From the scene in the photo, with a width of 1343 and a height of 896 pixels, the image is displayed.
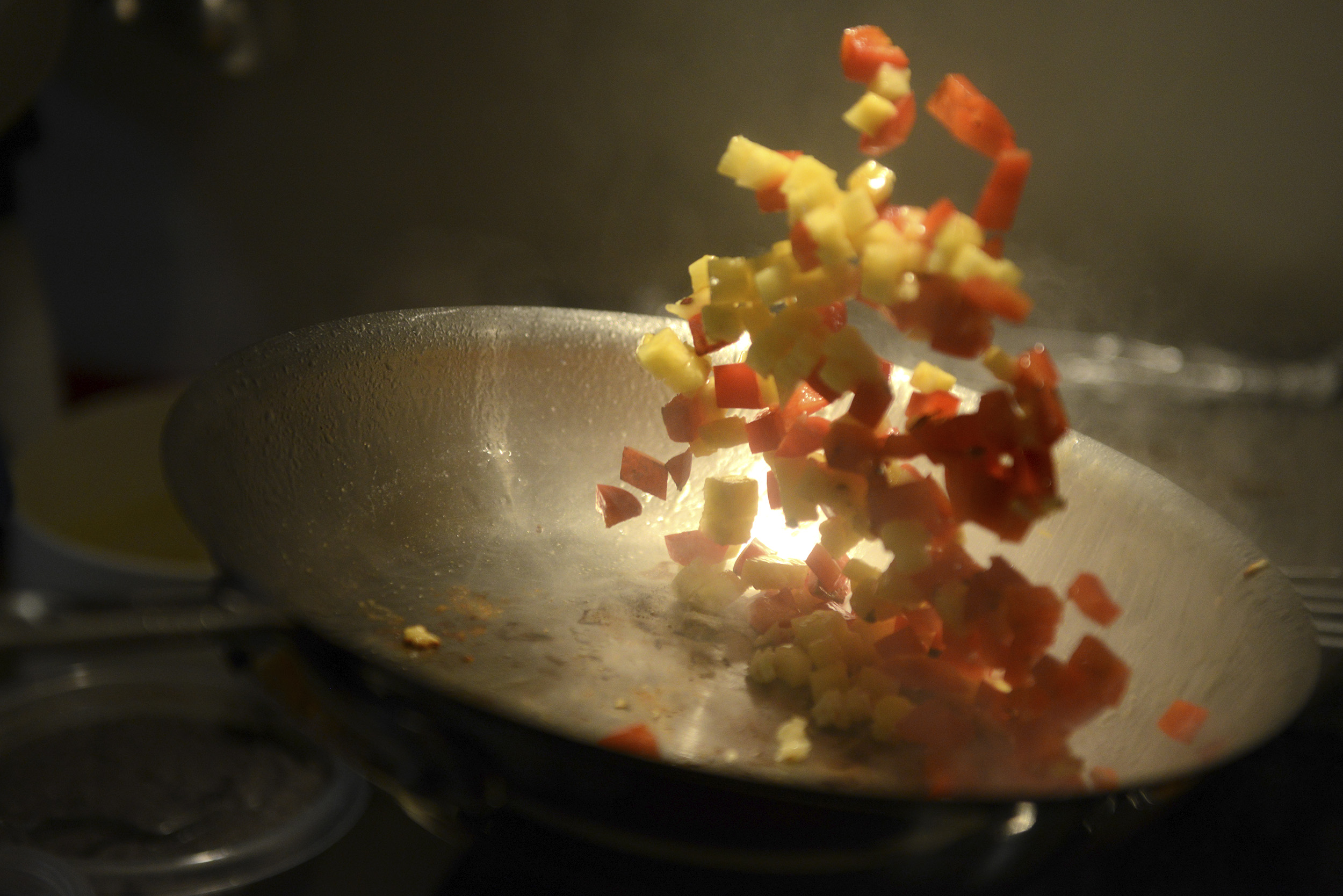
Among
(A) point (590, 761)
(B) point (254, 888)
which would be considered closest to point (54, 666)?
(B) point (254, 888)

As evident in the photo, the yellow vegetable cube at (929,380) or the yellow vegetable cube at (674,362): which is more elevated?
the yellow vegetable cube at (929,380)

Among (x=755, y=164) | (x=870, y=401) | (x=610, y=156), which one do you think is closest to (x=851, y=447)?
(x=870, y=401)

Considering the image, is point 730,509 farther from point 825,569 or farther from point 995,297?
point 995,297

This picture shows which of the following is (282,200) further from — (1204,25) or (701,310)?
(1204,25)

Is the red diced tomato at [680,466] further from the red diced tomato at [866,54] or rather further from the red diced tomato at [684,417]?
the red diced tomato at [866,54]

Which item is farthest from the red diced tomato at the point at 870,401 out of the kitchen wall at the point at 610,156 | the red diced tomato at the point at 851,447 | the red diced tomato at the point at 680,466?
the kitchen wall at the point at 610,156
